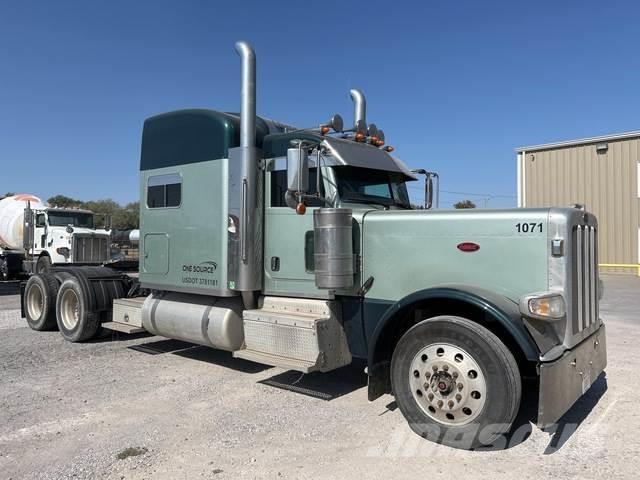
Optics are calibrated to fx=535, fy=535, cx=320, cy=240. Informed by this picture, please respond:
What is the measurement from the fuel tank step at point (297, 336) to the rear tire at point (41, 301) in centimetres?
465

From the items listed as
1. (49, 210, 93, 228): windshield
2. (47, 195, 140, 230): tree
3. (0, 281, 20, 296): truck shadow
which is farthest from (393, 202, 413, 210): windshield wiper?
(47, 195, 140, 230): tree

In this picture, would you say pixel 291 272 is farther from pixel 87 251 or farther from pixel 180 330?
pixel 87 251

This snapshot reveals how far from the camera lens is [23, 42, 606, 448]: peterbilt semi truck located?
13.1 feet

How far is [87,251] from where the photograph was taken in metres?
17.2

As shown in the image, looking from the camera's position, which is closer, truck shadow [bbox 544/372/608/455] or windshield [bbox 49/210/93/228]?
truck shadow [bbox 544/372/608/455]

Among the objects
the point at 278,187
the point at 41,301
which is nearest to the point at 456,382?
the point at 278,187

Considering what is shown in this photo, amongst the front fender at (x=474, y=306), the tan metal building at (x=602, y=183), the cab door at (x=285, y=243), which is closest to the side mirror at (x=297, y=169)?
the cab door at (x=285, y=243)

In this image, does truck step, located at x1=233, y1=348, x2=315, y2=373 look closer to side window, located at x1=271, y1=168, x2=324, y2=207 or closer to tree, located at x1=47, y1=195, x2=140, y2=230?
side window, located at x1=271, y1=168, x2=324, y2=207

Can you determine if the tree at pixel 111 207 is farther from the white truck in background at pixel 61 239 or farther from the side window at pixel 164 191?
the side window at pixel 164 191

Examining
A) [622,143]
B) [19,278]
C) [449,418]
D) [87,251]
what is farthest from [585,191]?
[19,278]

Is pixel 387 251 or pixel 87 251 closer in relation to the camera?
pixel 387 251

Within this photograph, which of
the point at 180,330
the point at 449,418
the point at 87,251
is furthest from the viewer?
the point at 87,251

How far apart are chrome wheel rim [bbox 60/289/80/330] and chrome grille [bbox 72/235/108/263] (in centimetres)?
937

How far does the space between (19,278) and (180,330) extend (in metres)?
17.9
